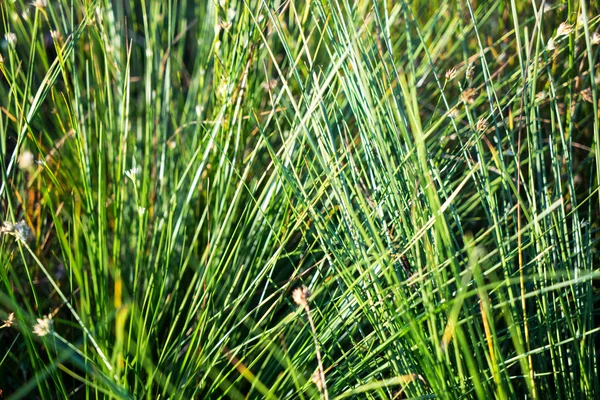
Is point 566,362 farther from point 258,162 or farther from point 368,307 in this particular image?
point 258,162

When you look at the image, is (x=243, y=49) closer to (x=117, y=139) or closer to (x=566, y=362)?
(x=117, y=139)

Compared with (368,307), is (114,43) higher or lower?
higher

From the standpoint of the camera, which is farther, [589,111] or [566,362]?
[589,111]

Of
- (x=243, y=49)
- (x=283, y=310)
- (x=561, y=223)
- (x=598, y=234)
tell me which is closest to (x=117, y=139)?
(x=243, y=49)

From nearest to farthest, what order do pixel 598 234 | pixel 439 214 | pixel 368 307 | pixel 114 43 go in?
pixel 439 214 < pixel 368 307 < pixel 598 234 < pixel 114 43

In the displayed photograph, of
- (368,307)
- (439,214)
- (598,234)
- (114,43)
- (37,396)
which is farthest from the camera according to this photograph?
(114,43)

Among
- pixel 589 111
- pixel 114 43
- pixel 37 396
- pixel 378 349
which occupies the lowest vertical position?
pixel 37 396

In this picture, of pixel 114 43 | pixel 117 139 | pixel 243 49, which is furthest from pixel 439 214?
pixel 114 43
